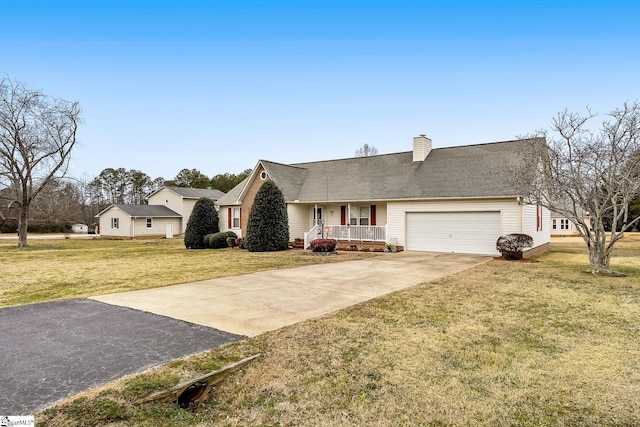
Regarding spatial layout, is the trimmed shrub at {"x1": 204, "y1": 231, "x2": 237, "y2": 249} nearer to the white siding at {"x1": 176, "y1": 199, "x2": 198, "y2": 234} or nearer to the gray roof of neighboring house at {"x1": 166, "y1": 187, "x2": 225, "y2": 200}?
the white siding at {"x1": 176, "y1": 199, "x2": 198, "y2": 234}

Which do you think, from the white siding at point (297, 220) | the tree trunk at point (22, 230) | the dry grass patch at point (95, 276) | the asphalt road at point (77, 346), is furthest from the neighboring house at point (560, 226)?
the tree trunk at point (22, 230)

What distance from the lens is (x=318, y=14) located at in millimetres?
16391

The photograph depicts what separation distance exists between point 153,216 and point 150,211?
1264 mm

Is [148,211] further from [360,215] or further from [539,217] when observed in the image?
[539,217]

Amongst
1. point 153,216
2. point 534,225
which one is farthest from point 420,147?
point 153,216

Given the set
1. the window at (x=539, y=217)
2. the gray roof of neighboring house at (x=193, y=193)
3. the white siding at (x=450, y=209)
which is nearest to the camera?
the white siding at (x=450, y=209)

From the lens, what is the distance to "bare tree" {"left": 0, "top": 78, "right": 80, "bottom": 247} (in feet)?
82.9

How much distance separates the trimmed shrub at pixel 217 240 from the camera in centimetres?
2388

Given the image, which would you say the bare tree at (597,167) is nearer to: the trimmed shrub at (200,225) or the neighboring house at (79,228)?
the trimmed shrub at (200,225)

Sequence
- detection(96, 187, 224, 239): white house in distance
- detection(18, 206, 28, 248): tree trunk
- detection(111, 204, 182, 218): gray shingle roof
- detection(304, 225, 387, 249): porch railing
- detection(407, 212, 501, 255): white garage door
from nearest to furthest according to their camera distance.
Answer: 1. detection(407, 212, 501, 255): white garage door
2. detection(304, 225, 387, 249): porch railing
3. detection(18, 206, 28, 248): tree trunk
4. detection(96, 187, 224, 239): white house in distance
5. detection(111, 204, 182, 218): gray shingle roof

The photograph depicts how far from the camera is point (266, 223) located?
837 inches

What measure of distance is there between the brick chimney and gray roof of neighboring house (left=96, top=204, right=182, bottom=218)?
95.7 feet

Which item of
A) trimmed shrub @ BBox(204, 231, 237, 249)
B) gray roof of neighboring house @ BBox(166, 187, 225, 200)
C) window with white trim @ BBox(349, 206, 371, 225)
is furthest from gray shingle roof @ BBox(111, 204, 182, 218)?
window with white trim @ BBox(349, 206, 371, 225)

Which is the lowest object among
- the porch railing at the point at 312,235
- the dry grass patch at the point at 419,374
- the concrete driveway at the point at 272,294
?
the dry grass patch at the point at 419,374
